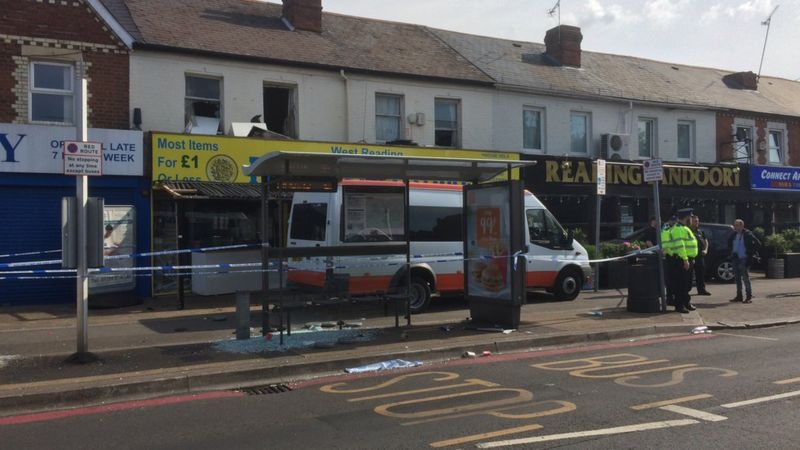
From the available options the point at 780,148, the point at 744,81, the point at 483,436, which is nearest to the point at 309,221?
the point at 483,436

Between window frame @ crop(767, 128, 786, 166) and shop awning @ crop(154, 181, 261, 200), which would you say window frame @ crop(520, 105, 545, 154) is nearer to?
shop awning @ crop(154, 181, 261, 200)

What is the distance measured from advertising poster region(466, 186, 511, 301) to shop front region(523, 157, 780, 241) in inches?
324

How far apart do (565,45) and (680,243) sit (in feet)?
38.9

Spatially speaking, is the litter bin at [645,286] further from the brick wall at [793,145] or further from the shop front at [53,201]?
the brick wall at [793,145]

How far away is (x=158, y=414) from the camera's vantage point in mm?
6027

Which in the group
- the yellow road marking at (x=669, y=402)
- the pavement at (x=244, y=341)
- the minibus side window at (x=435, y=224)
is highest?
the minibus side window at (x=435, y=224)

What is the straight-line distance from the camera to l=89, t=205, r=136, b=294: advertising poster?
1327 cm

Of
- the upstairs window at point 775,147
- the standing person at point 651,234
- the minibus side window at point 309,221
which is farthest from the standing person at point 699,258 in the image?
the upstairs window at point 775,147

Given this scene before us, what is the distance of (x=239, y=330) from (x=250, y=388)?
2.09 m

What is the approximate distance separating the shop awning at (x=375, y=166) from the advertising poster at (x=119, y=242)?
5.78 meters

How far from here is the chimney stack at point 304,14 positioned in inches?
711

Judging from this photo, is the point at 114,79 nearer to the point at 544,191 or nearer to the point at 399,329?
the point at 399,329

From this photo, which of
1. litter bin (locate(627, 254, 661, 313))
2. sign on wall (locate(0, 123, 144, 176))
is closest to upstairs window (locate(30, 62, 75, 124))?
sign on wall (locate(0, 123, 144, 176))

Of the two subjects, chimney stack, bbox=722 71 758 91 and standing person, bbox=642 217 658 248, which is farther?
chimney stack, bbox=722 71 758 91
